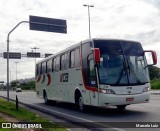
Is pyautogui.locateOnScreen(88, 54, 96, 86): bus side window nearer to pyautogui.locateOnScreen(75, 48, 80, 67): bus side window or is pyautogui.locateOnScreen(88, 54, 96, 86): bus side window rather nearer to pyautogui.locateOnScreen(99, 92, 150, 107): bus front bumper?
pyautogui.locateOnScreen(99, 92, 150, 107): bus front bumper

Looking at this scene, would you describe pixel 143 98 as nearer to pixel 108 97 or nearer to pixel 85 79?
pixel 108 97

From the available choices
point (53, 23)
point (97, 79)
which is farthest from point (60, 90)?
point (53, 23)

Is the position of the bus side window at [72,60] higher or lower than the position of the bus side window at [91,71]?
higher

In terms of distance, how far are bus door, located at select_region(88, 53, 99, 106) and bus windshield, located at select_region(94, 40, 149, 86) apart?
14.5 inches

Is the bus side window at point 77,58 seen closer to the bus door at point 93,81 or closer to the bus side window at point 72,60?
the bus side window at point 72,60

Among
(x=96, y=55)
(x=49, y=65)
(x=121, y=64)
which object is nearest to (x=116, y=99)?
(x=121, y=64)

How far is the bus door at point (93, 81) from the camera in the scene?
15.1 meters

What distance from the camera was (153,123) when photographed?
12.1 meters

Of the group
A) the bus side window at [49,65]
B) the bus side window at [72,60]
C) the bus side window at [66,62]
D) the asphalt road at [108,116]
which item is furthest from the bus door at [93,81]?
the bus side window at [49,65]

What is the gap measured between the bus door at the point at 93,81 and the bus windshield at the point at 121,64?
0.37 m

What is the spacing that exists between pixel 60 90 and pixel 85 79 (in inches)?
217

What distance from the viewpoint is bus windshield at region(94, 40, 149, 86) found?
14938 millimetres

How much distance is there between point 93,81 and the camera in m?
15.4

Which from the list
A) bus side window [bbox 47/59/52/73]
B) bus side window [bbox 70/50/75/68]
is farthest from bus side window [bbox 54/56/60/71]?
bus side window [bbox 70/50/75/68]
